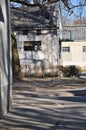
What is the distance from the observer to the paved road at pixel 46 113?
10.9 m

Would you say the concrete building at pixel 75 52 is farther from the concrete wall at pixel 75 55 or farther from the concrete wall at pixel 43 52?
the concrete wall at pixel 43 52

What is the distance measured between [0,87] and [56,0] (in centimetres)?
1770

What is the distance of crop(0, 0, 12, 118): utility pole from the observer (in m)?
12.3

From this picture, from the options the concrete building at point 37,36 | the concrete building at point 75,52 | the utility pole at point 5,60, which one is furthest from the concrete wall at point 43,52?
the utility pole at point 5,60

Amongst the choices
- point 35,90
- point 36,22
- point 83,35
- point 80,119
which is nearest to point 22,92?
point 35,90

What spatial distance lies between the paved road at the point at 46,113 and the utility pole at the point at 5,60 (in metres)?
0.41

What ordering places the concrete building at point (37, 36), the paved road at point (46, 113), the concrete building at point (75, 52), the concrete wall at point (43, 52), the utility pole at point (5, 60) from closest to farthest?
1. the paved road at point (46, 113)
2. the utility pole at point (5, 60)
3. the concrete building at point (37, 36)
4. the concrete wall at point (43, 52)
5. the concrete building at point (75, 52)

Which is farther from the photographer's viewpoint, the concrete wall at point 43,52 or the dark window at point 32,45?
the dark window at point 32,45

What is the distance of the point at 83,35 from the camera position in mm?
65062

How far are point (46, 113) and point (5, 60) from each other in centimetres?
208

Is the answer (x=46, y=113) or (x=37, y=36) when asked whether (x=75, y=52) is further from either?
(x=46, y=113)

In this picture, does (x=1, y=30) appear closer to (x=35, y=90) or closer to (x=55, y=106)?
(x=55, y=106)

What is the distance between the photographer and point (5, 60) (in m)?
12.8

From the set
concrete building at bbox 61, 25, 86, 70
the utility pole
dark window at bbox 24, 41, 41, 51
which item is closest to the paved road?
the utility pole
